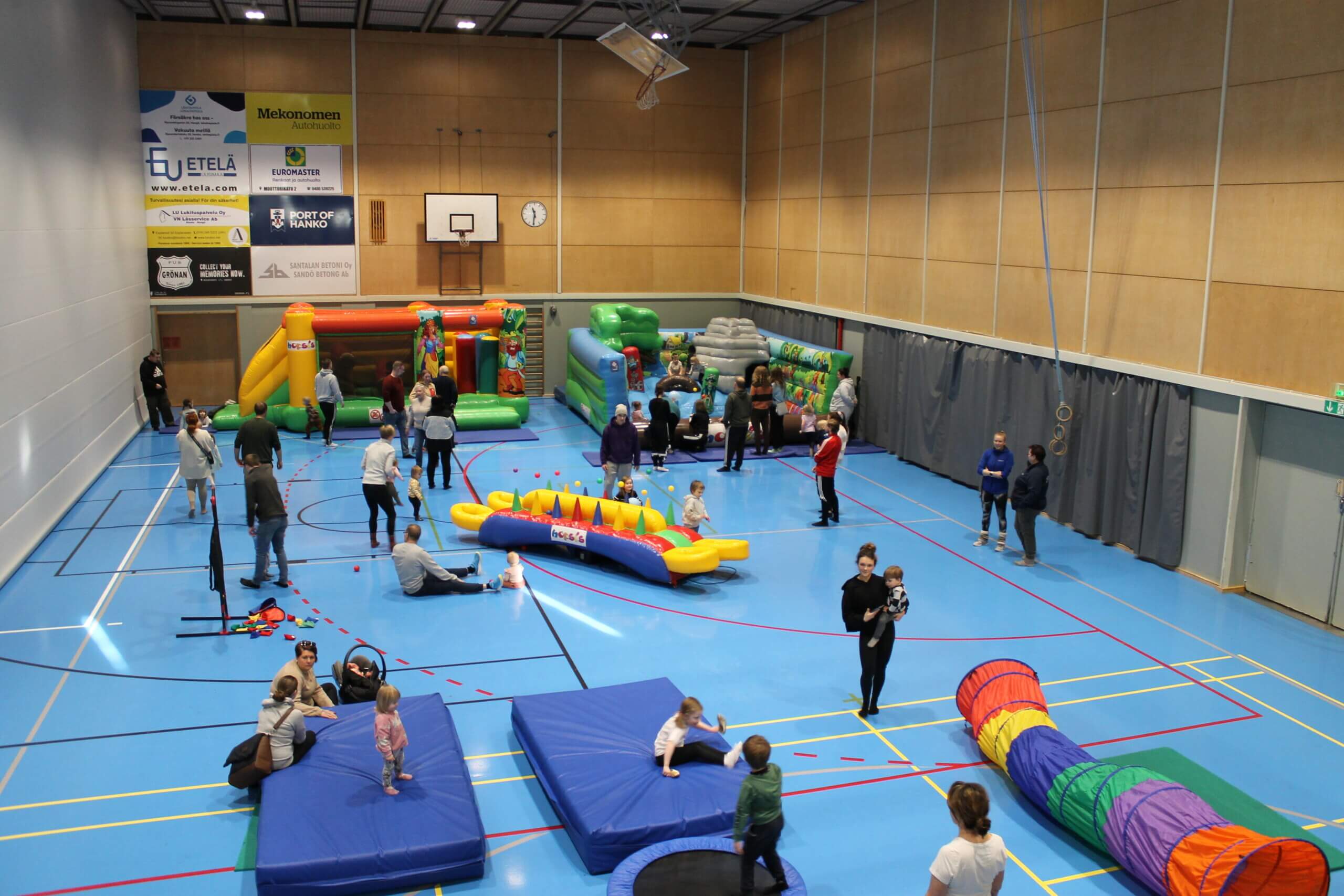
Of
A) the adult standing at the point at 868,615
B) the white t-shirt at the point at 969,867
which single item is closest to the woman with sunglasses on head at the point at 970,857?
the white t-shirt at the point at 969,867

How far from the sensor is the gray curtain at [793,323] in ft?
75.5

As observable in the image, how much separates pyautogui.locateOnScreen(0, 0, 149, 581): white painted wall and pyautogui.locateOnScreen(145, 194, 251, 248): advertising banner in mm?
945

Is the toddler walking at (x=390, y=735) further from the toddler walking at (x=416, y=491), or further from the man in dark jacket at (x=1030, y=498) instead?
the man in dark jacket at (x=1030, y=498)

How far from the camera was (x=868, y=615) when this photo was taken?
366 inches

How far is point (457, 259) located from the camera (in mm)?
25719

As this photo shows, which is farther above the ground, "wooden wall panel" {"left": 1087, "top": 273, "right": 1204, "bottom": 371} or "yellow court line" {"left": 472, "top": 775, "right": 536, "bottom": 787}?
"wooden wall panel" {"left": 1087, "top": 273, "right": 1204, "bottom": 371}

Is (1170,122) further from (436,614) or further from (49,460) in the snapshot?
(49,460)

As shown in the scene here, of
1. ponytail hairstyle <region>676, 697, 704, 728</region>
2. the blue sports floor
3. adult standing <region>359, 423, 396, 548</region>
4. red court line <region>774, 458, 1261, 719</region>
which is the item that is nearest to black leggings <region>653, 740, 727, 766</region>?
ponytail hairstyle <region>676, 697, 704, 728</region>

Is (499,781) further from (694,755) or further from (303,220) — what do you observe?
(303,220)

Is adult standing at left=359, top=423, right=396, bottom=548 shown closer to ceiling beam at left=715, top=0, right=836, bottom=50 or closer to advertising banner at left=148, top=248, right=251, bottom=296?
advertising banner at left=148, top=248, right=251, bottom=296

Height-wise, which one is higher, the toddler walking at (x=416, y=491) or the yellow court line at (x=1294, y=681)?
the toddler walking at (x=416, y=491)

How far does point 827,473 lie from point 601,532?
3.60 metres

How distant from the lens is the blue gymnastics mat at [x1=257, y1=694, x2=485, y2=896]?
6828mm

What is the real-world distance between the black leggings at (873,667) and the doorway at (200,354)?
19.2m
